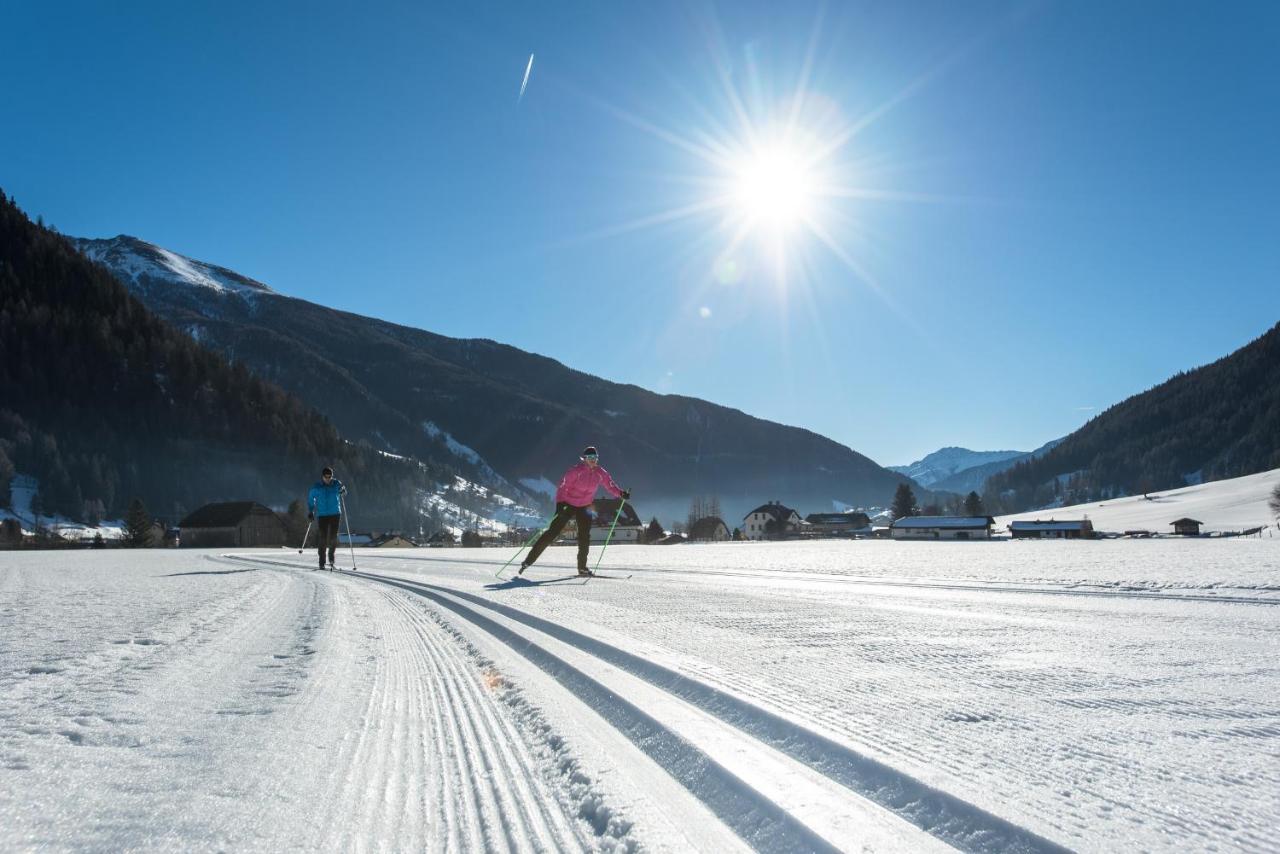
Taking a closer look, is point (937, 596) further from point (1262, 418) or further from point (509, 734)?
point (1262, 418)

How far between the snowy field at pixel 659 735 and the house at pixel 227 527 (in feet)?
267

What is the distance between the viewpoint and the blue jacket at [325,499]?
46.9 feet

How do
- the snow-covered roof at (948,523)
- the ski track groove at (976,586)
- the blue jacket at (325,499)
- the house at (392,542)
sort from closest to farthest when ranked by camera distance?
the ski track groove at (976,586) < the blue jacket at (325,499) < the house at (392,542) < the snow-covered roof at (948,523)

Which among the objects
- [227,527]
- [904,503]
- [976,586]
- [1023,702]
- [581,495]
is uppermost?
[904,503]

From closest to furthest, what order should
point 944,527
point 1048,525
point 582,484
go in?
point 582,484 → point 944,527 → point 1048,525

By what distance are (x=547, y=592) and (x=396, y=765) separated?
15.7 feet

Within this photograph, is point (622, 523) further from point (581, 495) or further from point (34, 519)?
point (34, 519)

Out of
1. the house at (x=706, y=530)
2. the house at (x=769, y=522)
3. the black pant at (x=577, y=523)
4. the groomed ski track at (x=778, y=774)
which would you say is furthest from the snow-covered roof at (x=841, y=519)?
the groomed ski track at (x=778, y=774)

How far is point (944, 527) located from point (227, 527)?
89.3 meters

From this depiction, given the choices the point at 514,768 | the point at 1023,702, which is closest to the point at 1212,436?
the point at 1023,702

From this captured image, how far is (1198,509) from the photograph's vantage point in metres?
96.9

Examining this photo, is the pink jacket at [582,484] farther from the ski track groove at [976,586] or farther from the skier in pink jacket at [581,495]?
the ski track groove at [976,586]

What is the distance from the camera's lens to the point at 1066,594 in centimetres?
548

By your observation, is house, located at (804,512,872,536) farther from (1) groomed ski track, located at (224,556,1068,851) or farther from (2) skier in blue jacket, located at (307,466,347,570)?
(1) groomed ski track, located at (224,556,1068,851)
